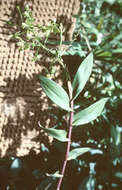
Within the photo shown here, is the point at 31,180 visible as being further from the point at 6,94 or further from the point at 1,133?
the point at 6,94

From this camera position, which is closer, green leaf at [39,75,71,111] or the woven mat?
green leaf at [39,75,71,111]

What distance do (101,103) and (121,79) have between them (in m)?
0.30

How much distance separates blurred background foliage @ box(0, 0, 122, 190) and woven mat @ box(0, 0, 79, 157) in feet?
0.15

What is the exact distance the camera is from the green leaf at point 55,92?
0.51 metres

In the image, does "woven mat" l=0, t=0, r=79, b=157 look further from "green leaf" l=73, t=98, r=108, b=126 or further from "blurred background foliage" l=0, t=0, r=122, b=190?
"green leaf" l=73, t=98, r=108, b=126

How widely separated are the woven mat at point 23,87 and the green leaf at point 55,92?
0.17 m

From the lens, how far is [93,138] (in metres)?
0.79

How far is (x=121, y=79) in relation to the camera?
0.81m

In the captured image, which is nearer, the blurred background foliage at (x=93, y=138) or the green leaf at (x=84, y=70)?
the green leaf at (x=84, y=70)

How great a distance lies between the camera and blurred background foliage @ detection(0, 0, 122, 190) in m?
0.64

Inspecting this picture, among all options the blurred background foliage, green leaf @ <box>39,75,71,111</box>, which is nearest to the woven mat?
the blurred background foliage

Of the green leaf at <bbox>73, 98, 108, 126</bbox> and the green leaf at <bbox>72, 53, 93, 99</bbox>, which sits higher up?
the green leaf at <bbox>72, 53, 93, 99</bbox>

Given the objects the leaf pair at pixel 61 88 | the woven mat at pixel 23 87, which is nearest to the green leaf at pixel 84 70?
the leaf pair at pixel 61 88

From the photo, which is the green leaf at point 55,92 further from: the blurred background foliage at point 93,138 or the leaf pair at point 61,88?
the blurred background foliage at point 93,138
